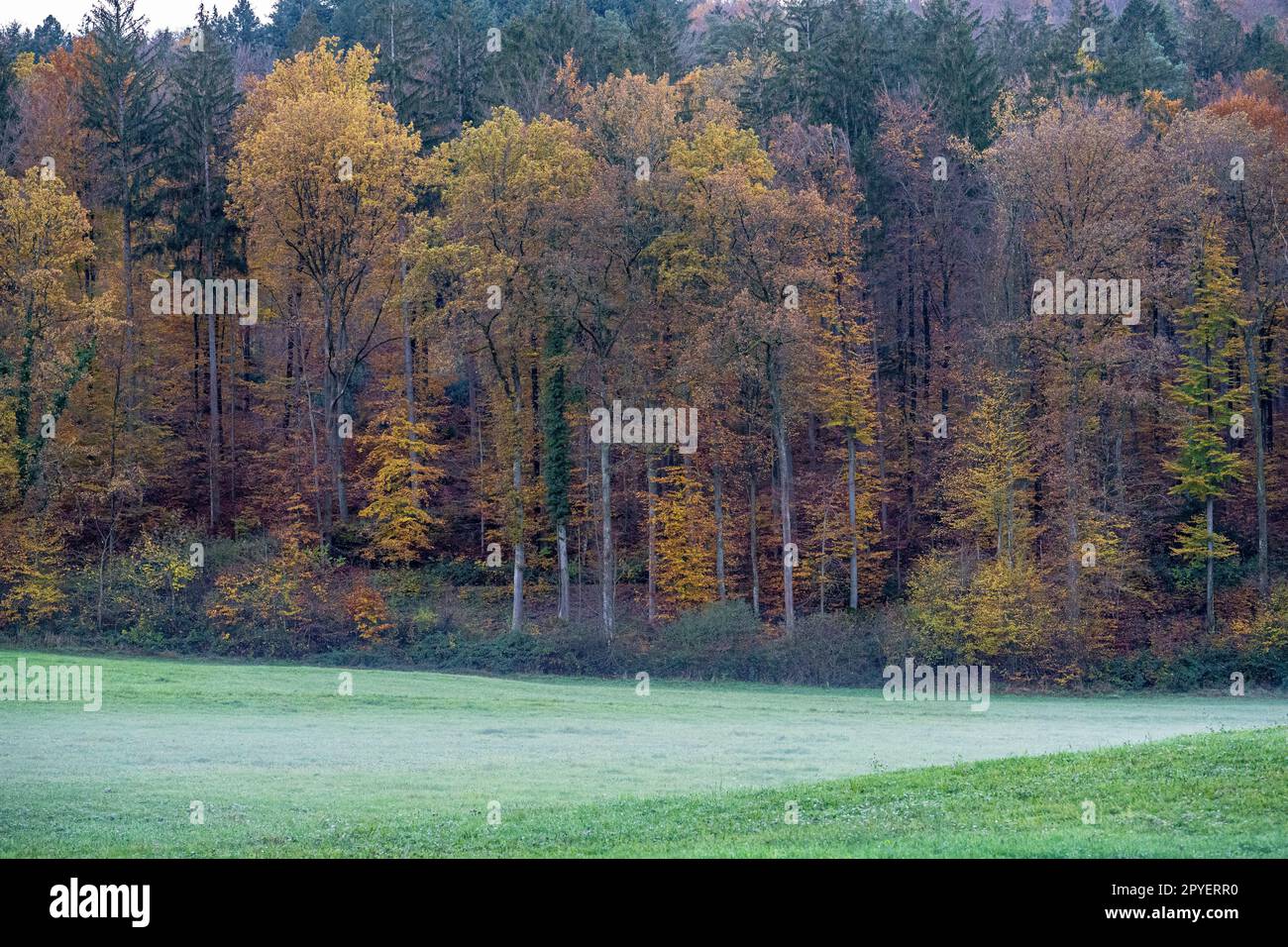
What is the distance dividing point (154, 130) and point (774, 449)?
2984 centimetres

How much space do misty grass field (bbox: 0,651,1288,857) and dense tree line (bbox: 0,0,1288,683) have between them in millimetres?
11543

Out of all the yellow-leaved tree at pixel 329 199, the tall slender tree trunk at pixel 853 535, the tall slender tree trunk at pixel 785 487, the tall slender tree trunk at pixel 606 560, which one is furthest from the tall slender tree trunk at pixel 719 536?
the yellow-leaved tree at pixel 329 199

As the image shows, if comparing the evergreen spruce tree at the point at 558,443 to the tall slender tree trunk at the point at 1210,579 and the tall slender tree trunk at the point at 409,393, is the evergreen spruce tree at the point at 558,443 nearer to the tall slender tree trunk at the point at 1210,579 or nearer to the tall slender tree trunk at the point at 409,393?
the tall slender tree trunk at the point at 409,393

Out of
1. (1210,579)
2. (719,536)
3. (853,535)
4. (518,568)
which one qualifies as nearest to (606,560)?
(518,568)

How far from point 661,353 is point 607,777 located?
27.3 m

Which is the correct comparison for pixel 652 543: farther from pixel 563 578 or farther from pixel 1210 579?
pixel 1210 579

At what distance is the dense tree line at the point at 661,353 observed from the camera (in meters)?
43.7

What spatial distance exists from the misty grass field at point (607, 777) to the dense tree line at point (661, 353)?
11543mm

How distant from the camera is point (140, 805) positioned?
17.7m

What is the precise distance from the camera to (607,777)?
2084 cm

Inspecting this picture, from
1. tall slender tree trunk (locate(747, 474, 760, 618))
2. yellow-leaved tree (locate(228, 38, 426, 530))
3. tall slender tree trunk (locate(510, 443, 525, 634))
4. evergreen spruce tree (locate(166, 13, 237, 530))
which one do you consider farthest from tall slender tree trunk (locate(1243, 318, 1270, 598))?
evergreen spruce tree (locate(166, 13, 237, 530))

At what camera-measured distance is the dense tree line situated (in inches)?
1721

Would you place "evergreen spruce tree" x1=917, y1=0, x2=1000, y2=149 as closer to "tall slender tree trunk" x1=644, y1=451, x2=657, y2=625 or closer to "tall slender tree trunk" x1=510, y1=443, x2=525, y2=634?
"tall slender tree trunk" x1=644, y1=451, x2=657, y2=625
